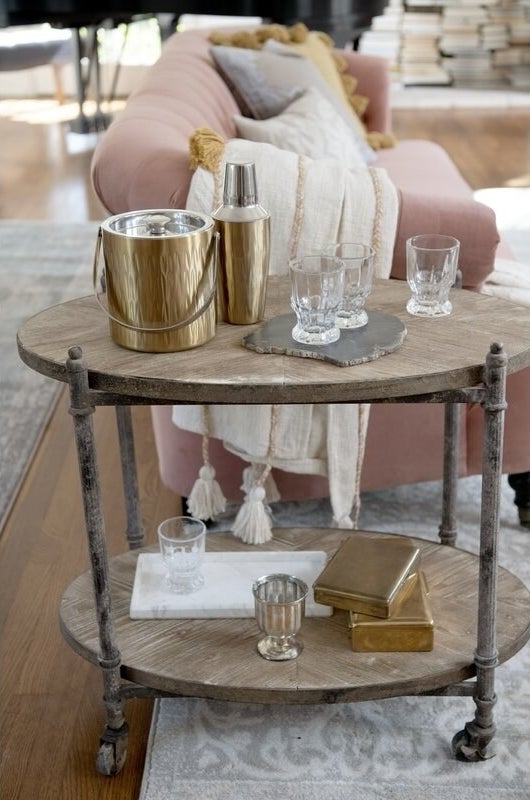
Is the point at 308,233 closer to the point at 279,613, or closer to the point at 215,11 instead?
the point at 279,613

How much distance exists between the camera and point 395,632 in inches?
59.1

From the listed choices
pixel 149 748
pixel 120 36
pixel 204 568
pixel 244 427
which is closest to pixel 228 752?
pixel 149 748

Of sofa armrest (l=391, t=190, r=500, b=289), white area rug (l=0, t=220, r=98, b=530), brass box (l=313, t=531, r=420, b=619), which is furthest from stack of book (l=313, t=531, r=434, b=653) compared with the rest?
white area rug (l=0, t=220, r=98, b=530)

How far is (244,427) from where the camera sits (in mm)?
1778

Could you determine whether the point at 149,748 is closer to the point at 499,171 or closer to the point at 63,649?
the point at 63,649

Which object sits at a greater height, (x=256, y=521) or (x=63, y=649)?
(x=256, y=521)

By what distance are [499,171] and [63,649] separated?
12.1 feet

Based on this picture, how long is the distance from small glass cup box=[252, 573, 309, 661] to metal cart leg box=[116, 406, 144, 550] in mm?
342

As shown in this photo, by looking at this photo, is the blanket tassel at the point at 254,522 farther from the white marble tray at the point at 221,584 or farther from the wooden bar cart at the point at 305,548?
the wooden bar cart at the point at 305,548

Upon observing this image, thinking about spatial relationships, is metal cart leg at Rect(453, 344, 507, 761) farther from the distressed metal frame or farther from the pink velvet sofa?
the pink velvet sofa

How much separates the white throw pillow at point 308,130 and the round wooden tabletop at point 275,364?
1.31m

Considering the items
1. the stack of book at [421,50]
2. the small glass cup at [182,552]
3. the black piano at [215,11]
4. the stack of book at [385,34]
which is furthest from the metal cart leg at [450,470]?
the stack of book at [421,50]

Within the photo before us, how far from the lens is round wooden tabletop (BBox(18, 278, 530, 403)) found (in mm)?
1237

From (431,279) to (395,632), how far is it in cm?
49
